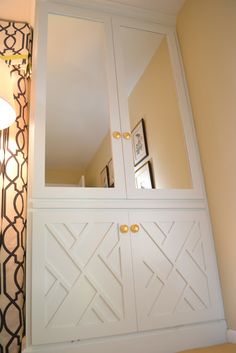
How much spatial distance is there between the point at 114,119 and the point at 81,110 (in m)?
0.18

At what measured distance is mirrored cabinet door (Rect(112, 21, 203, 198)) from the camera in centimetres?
139

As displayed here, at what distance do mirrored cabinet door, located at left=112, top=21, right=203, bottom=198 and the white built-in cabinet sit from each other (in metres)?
0.01

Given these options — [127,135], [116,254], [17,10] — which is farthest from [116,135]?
[17,10]

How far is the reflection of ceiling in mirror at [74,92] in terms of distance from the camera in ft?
4.41

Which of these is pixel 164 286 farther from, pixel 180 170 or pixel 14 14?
pixel 14 14

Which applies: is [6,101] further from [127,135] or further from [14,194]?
[127,135]

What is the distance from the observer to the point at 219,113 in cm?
133

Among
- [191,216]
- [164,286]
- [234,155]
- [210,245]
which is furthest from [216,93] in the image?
[164,286]

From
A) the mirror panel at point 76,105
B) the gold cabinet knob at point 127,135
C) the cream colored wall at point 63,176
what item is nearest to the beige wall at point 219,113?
the gold cabinet knob at point 127,135

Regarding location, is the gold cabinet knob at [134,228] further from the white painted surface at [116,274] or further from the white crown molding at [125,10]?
the white crown molding at [125,10]

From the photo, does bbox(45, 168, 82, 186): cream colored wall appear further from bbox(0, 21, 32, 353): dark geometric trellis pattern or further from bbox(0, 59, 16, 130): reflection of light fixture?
bbox(0, 59, 16, 130): reflection of light fixture

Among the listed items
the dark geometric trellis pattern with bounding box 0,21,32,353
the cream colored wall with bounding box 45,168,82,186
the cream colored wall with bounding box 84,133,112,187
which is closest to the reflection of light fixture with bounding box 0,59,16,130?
the dark geometric trellis pattern with bounding box 0,21,32,353

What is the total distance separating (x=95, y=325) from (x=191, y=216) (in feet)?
2.16

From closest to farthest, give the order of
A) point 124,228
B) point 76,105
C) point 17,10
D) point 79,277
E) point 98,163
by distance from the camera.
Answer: point 79,277 → point 124,228 → point 98,163 → point 76,105 → point 17,10
